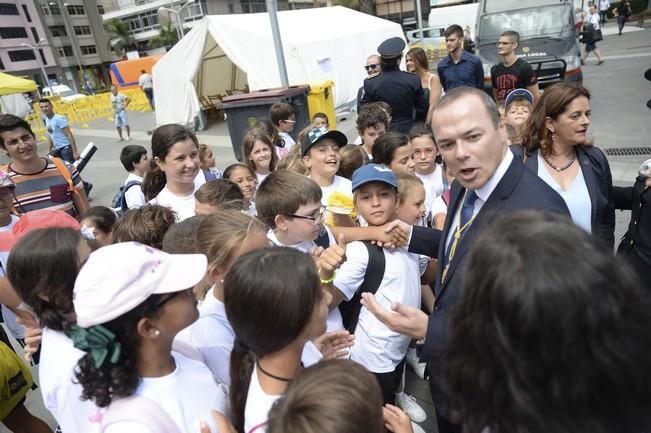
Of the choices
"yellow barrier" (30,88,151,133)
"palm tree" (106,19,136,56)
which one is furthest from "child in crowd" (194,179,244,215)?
"palm tree" (106,19,136,56)

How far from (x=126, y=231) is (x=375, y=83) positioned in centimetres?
370

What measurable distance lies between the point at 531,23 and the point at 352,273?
9.89 metres

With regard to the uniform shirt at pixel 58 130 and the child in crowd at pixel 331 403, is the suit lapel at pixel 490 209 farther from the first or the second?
the uniform shirt at pixel 58 130

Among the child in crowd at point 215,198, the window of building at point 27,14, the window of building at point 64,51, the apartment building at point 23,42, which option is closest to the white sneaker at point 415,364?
the child in crowd at point 215,198

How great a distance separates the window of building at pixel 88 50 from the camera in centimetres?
5793

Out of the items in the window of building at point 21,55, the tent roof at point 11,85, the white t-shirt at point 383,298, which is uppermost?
the window of building at point 21,55

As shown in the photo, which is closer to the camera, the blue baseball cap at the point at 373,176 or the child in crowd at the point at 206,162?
the blue baseball cap at the point at 373,176

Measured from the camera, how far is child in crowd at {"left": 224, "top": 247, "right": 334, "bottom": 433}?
1.28 meters

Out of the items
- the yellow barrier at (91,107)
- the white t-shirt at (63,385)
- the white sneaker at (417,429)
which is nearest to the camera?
the white t-shirt at (63,385)

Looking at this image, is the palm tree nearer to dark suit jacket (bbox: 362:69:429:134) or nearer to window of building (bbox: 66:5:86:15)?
window of building (bbox: 66:5:86:15)

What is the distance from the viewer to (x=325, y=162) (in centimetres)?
325

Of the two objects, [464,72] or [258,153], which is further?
[464,72]

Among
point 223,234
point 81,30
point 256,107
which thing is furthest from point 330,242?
point 81,30

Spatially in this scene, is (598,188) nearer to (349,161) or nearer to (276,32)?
(349,161)
